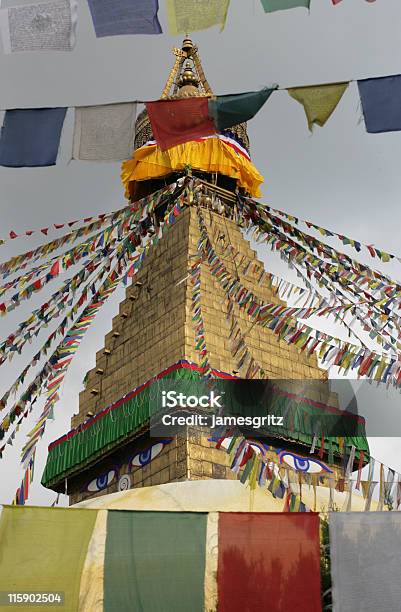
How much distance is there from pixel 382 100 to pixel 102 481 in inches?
248

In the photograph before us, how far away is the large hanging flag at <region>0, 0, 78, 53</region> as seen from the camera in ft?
28.2

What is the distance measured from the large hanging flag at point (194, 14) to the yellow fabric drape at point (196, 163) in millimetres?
5299

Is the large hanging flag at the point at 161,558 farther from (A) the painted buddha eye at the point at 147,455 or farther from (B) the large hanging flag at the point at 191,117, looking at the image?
(B) the large hanging flag at the point at 191,117

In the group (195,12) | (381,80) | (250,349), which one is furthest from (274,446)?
(195,12)

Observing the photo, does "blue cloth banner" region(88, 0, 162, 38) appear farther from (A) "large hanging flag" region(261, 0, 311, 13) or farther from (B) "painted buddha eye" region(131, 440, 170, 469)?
(B) "painted buddha eye" region(131, 440, 170, 469)

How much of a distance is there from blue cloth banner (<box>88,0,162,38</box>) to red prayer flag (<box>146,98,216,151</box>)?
88cm

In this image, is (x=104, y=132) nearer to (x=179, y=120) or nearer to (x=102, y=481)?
(x=179, y=120)

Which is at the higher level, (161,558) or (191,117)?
(191,117)

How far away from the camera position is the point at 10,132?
9289 millimetres

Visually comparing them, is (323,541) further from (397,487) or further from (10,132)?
(10,132)

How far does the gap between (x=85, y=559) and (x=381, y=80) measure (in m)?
5.53

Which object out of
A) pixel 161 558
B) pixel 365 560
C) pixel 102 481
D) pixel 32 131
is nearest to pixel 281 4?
pixel 32 131

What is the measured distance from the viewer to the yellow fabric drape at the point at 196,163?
13836 mm

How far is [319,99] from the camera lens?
868 centimetres
